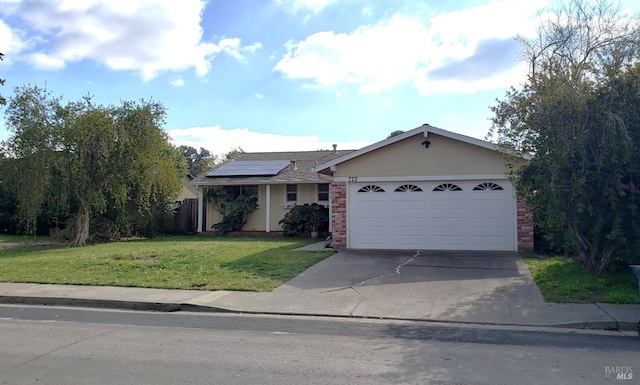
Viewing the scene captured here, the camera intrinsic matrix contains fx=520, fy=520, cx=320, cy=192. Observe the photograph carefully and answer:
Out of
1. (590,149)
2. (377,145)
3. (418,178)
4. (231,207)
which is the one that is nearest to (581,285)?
(590,149)

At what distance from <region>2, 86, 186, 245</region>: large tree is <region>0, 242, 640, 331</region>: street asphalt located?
8802 millimetres

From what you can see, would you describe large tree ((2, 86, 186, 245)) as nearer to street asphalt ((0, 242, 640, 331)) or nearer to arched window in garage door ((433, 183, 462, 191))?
street asphalt ((0, 242, 640, 331))

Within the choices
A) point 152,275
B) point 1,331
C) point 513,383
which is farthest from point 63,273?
point 513,383

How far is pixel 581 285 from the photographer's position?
1002cm

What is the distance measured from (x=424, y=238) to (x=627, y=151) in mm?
7470

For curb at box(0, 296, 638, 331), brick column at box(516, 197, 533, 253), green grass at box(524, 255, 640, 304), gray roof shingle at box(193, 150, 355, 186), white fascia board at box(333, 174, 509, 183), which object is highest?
gray roof shingle at box(193, 150, 355, 186)

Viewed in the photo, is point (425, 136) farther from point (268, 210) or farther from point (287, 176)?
point (268, 210)

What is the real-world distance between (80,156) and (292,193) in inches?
360

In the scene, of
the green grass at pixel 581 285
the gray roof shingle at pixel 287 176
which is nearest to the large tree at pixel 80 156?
the gray roof shingle at pixel 287 176

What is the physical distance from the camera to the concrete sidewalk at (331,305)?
26.5 feet

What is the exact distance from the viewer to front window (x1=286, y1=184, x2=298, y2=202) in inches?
953

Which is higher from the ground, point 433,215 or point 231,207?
point 231,207

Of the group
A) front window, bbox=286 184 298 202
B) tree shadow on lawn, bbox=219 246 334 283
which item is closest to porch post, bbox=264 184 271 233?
front window, bbox=286 184 298 202

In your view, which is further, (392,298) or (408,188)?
(408,188)
